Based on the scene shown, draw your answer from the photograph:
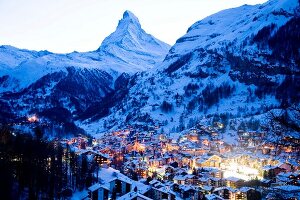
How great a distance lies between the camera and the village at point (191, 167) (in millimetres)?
60781

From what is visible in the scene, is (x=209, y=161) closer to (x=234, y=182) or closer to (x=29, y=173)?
(x=234, y=182)

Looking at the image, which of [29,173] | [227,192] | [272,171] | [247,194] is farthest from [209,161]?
[29,173]

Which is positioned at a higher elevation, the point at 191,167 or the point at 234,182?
the point at 234,182

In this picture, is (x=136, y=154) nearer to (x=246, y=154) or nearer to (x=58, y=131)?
(x=246, y=154)

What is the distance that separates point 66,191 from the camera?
52656 mm

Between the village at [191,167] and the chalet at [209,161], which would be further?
the chalet at [209,161]

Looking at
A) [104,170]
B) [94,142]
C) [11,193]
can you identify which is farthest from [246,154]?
[11,193]

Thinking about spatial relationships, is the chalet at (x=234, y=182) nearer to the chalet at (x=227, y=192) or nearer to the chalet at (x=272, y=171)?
the chalet at (x=227, y=192)

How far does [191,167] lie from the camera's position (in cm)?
10225

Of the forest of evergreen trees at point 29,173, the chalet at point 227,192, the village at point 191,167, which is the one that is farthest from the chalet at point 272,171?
the forest of evergreen trees at point 29,173

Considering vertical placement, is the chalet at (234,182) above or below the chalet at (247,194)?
below

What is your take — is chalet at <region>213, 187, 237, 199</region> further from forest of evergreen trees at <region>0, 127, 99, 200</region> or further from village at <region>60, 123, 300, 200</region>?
forest of evergreen trees at <region>0, 127, 99, 200</region>

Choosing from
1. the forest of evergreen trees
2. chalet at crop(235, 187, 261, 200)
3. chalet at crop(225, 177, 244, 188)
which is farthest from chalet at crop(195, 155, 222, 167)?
the forest of evergreen trees

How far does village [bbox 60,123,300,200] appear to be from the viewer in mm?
60781
